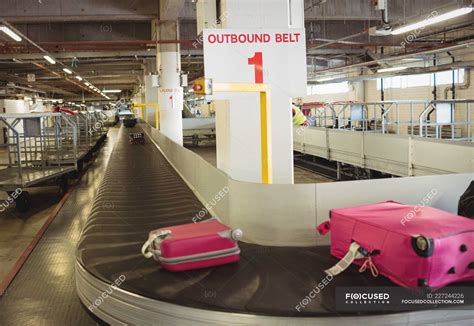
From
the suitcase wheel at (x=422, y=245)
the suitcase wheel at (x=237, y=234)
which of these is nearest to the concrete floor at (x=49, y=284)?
the suitcase wheel at (x=237, y=234)

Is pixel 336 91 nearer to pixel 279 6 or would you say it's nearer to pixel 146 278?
pixel 279 6

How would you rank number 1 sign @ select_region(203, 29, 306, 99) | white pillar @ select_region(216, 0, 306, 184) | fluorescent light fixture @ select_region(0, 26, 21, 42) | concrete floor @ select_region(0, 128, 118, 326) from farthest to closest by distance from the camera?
fluorescent light fixture @ select_region(0, 26, 21, 42), white pillar @ select_region(216, 0, 306, 184), number 1 sign @ select_region(203, 29, 306, 99), concrete floor @ select_region(0, 128, 118, 326)

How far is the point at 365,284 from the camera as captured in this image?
2619 millimetres

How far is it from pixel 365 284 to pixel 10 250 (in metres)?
5.27

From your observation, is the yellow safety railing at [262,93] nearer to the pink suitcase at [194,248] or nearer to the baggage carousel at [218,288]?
the baggage carousel at [218,288]

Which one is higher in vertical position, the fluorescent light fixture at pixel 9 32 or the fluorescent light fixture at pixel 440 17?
the fluorescent light fixture at pixel 9 32

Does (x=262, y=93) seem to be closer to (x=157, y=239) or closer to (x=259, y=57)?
(x=259, y=57)

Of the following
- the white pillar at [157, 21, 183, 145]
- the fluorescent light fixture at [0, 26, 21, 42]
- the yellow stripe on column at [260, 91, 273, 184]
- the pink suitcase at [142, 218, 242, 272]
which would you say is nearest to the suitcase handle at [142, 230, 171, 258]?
the pink suitcase at [142, 218, 242, 272]

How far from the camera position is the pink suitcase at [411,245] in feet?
8.13

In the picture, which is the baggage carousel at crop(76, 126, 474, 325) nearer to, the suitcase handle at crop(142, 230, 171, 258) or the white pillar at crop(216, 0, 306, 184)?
the suitcase handle at crop(142, 230, 171, 258)

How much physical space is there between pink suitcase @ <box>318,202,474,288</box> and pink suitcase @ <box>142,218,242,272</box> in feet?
2.13

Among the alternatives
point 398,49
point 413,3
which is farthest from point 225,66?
point 398,49

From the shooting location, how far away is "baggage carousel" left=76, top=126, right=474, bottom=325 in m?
2.36

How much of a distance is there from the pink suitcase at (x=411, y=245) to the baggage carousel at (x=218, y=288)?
117 mm
